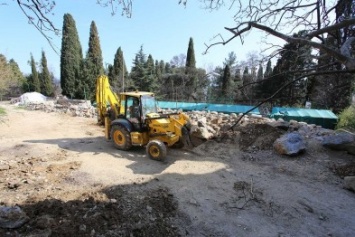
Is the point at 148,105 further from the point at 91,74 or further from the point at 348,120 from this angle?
the point at 91,74

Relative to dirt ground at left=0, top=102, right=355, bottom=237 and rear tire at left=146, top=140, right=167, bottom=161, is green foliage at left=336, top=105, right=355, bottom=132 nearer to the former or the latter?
dirt ground at left=0, top=102, right=355, bottom=237

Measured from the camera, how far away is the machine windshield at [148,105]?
25.8 feet

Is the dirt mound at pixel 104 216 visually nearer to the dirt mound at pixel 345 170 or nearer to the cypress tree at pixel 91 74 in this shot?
the dirt mound at pixel 345 170

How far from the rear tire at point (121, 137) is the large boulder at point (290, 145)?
4.41 m

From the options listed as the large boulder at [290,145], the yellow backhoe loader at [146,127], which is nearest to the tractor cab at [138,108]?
the yellow backhoe loader at [146,127]

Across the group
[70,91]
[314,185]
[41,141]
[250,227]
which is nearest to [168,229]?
[250,227]

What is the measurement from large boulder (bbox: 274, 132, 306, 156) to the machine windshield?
12.7 ft

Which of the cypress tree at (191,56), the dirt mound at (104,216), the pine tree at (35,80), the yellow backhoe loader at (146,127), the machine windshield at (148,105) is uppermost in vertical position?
the cypress tree at (191,56)

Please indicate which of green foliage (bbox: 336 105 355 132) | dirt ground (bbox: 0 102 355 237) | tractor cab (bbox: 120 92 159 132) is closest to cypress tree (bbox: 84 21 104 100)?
dirt ground (bbox: 0 102 355 237)

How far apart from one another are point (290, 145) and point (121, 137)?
16.5 ft

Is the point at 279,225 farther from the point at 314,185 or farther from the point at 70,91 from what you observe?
the point at 70,91

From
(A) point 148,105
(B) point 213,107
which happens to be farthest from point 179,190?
(B) point 213,107

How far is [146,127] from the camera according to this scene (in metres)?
7.89

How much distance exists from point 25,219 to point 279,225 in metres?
3.92
